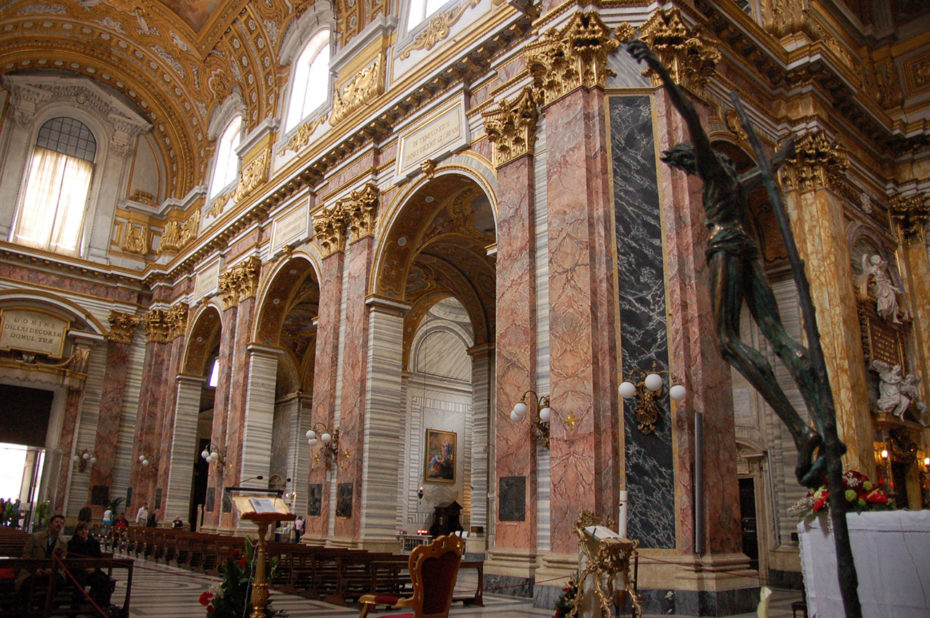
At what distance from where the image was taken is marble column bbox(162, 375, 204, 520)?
68.8 ft

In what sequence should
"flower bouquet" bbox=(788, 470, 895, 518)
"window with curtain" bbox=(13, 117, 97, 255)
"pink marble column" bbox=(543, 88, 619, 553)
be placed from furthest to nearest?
"window with curtain" bbox=(13, 117, 97, 255) → "pink marble column" bbox=(543, 88, 619, 553) → "flower bouquet" bbox=(788, 470, 895, 518)

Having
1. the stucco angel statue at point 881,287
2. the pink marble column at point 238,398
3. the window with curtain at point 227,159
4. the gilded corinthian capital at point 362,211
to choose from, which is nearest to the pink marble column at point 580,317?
the gilded corinthian capital at point 362,211

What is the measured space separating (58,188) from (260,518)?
23.3 meters

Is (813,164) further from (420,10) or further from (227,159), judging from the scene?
(227,159)

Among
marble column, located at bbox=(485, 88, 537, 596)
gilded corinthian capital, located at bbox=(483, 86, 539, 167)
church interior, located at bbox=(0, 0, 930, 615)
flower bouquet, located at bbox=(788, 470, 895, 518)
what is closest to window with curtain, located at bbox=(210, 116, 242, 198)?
church interior, located at bbox=(0, 0, 930, 615)

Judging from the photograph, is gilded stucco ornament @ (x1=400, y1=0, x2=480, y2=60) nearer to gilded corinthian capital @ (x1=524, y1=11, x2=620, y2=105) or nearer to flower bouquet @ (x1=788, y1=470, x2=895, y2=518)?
gilded corinthian capital @ (x1=524, y1=11, x2=620, y2=105)

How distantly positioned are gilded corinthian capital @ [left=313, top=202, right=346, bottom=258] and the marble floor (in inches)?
279

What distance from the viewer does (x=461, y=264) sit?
758 inches

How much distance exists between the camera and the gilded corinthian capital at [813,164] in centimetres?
1259

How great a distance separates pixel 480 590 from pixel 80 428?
1936 cm

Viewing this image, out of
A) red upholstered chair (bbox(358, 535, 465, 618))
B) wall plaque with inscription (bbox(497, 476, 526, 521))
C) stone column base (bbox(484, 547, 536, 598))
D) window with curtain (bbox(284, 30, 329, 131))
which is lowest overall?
stone column base (bbox(484, 547, 536, 598))

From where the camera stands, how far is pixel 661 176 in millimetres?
9492

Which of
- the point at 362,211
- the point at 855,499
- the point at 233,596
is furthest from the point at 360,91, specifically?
the point at 855,499

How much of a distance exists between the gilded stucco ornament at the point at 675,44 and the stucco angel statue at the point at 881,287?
19.8 ft
